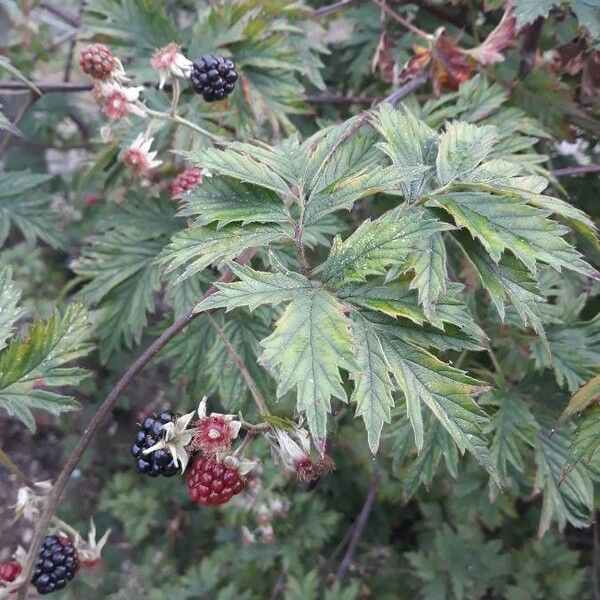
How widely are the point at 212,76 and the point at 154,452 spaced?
0.73 m

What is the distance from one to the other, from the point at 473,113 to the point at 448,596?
137 cm

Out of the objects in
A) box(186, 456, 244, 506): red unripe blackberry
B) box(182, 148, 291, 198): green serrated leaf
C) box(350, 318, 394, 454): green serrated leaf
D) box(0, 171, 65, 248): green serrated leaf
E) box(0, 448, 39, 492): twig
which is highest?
box(182, 148, 291, 198): green serrated leaf

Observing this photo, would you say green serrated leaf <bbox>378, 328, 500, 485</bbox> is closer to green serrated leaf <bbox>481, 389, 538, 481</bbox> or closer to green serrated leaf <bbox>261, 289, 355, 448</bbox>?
green serrated leaf <bbox>261, 289, 355, 448</bbox>

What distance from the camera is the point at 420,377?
86 cm

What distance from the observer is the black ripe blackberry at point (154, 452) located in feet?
3.32

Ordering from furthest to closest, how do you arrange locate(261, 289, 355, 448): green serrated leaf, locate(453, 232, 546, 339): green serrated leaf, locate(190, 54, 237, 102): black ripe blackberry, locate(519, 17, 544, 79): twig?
locate(519, 17, 544, 79): twig < locate(190, 54, 237, 102): black ripe blackberry < locate(453, 232, 546, 339): green serrated leaf < locate(261, 289, 355, 448): green serrated leaf

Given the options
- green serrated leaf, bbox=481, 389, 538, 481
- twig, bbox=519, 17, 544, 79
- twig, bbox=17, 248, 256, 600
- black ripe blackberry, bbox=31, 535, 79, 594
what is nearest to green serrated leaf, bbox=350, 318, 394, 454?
twig, bbox=17, 248, 256, 600

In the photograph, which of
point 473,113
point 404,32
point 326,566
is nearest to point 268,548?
point 326,566

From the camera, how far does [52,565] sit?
1.07 metres

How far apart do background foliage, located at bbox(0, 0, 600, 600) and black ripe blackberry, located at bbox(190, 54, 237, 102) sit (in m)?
0.11

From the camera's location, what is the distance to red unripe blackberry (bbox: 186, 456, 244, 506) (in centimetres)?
99

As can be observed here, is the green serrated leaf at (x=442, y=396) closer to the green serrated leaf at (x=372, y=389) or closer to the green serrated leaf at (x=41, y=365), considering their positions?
the green serrated leaf at (x=372, y=389)

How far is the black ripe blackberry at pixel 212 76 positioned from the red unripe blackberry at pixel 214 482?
0.72m

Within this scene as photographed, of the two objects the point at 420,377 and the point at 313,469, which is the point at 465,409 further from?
the point at 313,469
